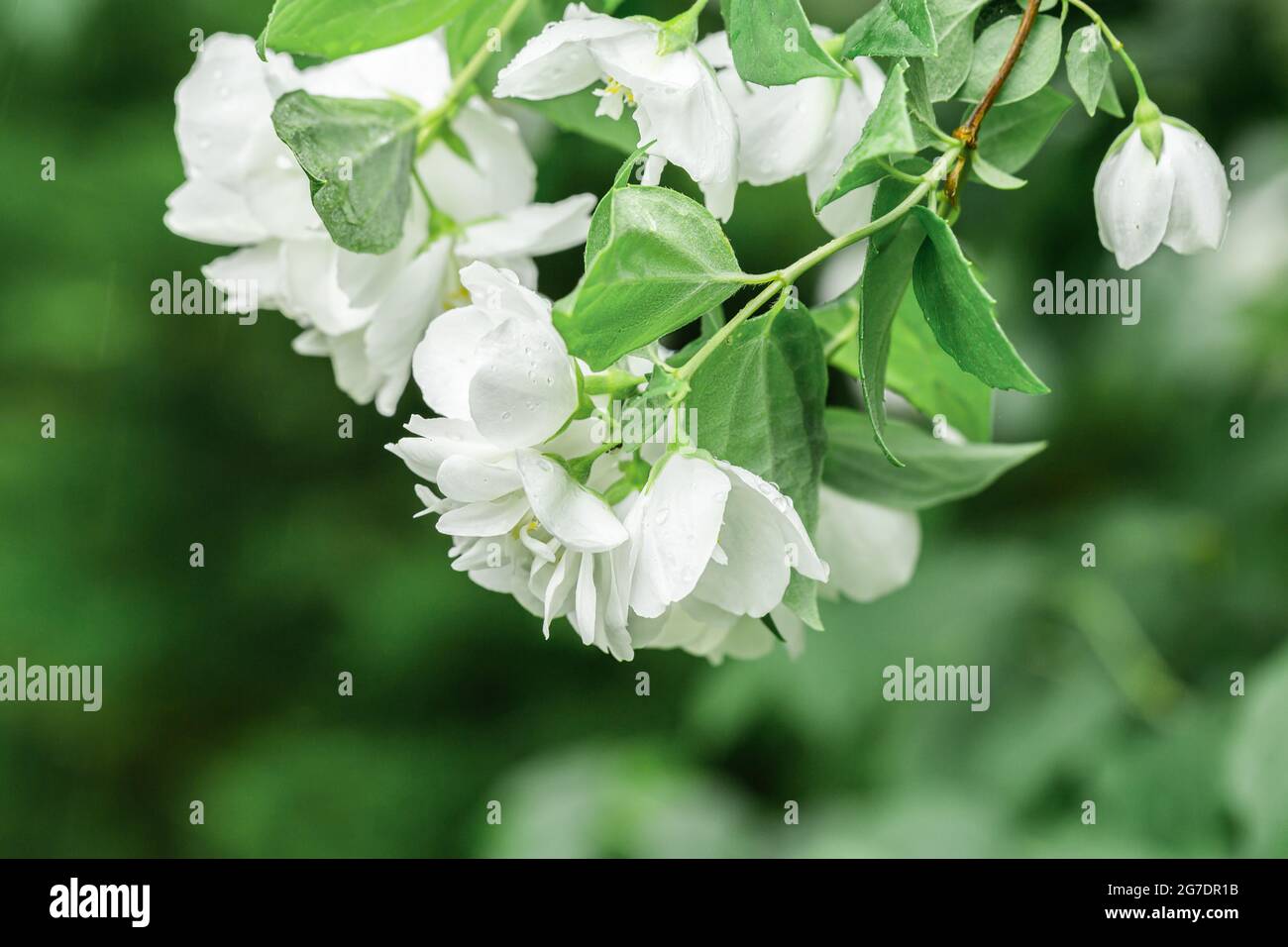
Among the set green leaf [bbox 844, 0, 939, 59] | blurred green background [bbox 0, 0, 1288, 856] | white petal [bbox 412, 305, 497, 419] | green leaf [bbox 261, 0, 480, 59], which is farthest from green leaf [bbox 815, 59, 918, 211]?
blurred green background [bbox 0, 0, 1288, 856]

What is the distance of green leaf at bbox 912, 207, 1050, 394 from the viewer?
0.35 metres

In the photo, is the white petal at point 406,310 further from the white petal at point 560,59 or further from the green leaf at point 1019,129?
the green leaf at point 1019,129

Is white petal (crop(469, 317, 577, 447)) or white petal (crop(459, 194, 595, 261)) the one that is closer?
white petal (crop(469, 317, 577, 447))

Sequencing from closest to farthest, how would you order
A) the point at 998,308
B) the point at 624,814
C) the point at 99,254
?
the point at 998,308 → the point at 624,814 → the point at 99,254

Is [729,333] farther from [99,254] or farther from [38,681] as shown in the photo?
[38,681]

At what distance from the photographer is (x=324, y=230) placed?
521mm

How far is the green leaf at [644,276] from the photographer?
350mm

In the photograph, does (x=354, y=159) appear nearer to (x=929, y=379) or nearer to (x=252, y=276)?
(x=252, y=276)

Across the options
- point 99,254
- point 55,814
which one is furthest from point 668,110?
point 55,814

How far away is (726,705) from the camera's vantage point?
4.39 feet

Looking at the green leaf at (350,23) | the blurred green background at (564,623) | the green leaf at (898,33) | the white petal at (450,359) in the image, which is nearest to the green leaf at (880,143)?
the green leaf at (898,33)

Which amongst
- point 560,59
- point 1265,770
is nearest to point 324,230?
point 560,59

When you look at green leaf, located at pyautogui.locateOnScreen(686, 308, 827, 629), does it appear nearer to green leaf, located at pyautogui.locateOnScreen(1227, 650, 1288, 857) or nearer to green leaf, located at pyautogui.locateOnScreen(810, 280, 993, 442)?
green leaf, located at pyautogui.locateOnScreen(810, 280, 993, 442)
